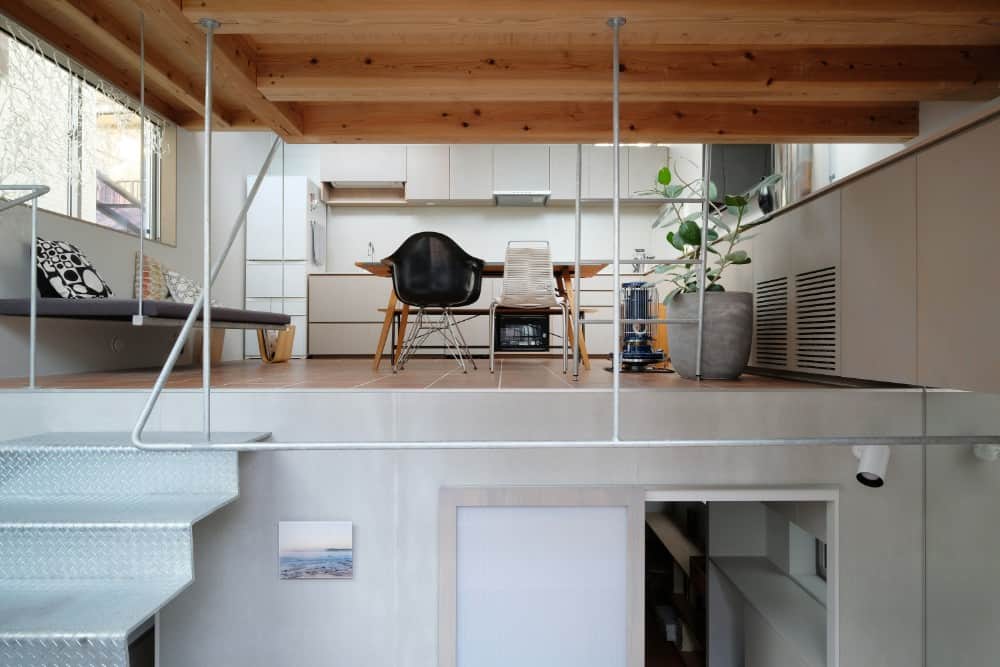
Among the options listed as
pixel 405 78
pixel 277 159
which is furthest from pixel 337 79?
pixel 277 159

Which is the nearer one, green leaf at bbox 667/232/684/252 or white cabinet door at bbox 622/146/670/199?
green leaf at bbox 667/232/684/252

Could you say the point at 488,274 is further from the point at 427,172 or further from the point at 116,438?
the point at 427,172

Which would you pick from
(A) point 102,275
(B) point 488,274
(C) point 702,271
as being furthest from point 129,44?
(C) point 702,271

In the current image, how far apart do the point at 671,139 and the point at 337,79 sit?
1620mm

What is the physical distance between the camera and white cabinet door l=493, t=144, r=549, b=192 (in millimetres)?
6559

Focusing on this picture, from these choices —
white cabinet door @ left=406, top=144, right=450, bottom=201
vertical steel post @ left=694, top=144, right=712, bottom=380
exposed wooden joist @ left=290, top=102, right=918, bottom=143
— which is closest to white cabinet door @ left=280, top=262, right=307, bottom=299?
white cabinet door @ left=406, top=144, right=450, bottom=201

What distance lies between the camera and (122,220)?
4.14m

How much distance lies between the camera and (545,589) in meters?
2.44

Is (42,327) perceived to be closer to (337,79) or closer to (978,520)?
(337,79)

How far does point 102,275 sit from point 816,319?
4.26 metres

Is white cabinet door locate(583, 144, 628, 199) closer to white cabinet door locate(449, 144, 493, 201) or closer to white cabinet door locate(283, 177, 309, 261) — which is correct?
white cabinet door locate(449, 144, 493, 201)

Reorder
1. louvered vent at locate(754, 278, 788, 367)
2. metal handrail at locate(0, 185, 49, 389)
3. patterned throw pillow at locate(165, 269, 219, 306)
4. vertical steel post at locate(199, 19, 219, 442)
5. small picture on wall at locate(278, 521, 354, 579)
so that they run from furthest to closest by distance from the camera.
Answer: patterned throw pillow at locate(165, 269, 219, 306) < louvered vent at locate(754, 278, 788, 367) < small picture on wall at locate(278, 521, 354, 579) < metal handrail at locate(0, 185, 49, 389) < vertical steel post at locate(199, 19, 219, 442)

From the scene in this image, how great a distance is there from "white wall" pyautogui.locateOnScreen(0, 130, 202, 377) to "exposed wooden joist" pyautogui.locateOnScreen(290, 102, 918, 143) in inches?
60.2

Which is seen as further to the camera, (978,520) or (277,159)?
(277,159)
